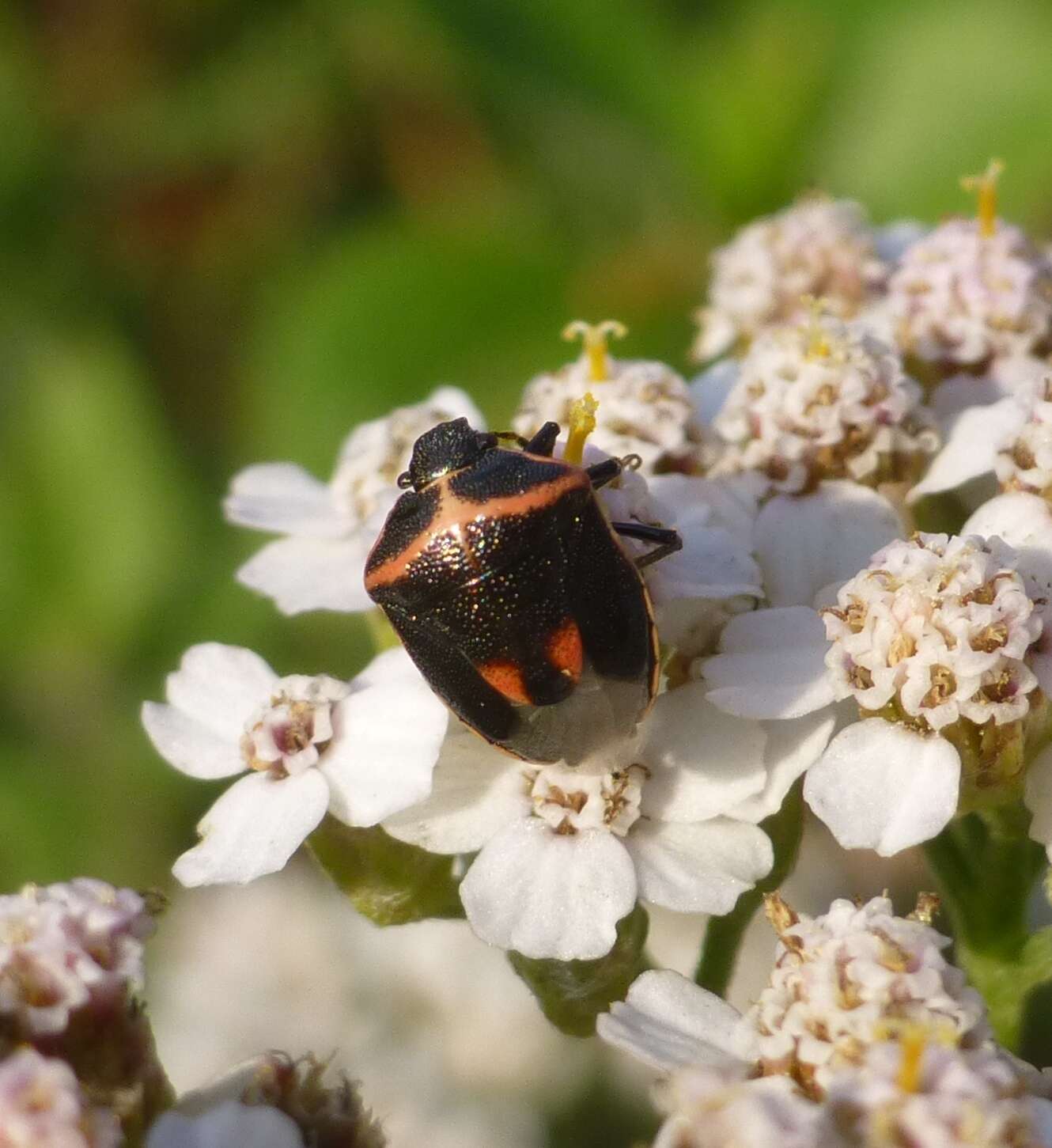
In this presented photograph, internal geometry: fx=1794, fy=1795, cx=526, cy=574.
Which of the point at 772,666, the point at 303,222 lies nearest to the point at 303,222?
the point at 303,222

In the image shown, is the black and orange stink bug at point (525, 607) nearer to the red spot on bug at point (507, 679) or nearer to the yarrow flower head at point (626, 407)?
the red spot on bug at point (507, 679)

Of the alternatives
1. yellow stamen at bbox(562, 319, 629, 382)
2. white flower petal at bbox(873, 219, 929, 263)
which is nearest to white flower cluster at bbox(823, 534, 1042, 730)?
yellow stamen at bbox(562, 319, 629, 382)

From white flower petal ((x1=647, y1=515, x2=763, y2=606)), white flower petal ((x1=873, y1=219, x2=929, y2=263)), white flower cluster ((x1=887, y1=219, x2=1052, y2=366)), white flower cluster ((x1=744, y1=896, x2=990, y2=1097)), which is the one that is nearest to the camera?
white flower cluster ((x1=744, y1=896, x2=990, y2=1097))

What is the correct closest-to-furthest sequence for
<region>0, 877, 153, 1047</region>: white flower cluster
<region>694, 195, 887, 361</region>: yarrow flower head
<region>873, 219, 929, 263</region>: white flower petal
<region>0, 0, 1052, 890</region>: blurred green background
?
<region>0, 877, 153, 1047</region>: white flower cluster, <region>694, 195, 887, 361</region>: yarrow flower head, <region>873, 219, 929, 263</region>: white flower petal, <region>0, 0, 1052, 890</region>: blurred green background

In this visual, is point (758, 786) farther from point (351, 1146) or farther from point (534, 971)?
point (351, 1146)

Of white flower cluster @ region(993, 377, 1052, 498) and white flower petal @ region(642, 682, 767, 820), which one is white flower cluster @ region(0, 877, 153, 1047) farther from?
white flower cluster @ region(993, 377, 1052, 498)

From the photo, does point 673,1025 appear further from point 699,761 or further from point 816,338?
point 816,338

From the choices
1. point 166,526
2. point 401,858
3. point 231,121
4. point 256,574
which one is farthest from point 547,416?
point 231,121
